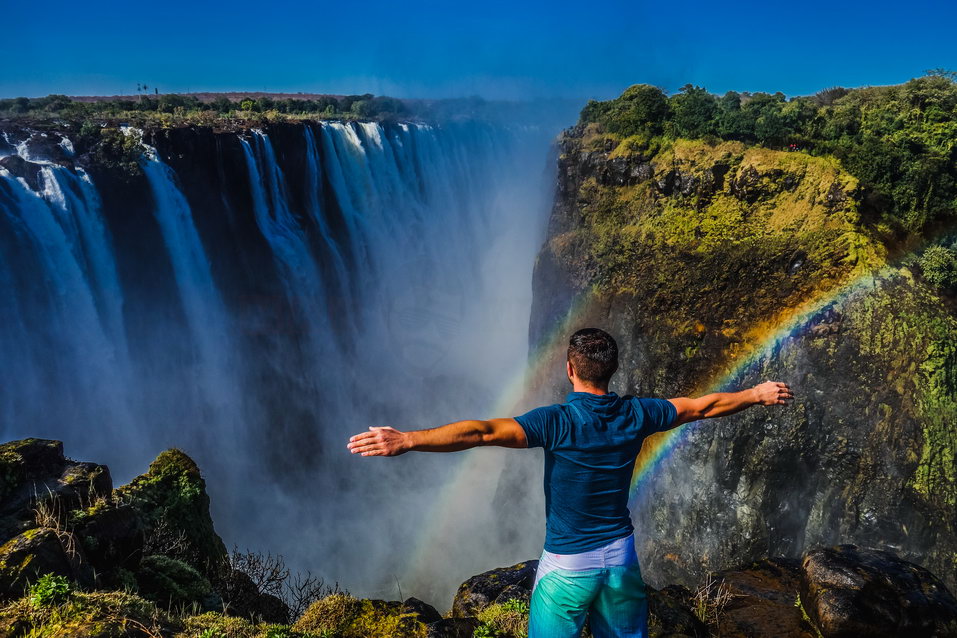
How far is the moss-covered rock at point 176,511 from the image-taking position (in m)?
7.55

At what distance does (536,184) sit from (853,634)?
41.2 metres

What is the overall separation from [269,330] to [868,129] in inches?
1008

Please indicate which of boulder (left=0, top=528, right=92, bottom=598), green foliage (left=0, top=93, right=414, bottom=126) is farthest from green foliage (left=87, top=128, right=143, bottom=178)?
boulder (left=0, top=528, right=92, bottom=598)

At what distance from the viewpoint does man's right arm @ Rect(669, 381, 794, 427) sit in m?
3.54

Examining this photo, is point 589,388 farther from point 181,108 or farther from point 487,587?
point 181,108

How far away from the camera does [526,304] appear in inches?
1452

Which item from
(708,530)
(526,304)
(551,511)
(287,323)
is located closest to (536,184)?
(526,304)

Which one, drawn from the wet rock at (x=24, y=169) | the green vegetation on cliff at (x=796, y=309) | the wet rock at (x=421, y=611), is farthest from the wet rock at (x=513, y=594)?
the wet rock at (x=24, y=169)

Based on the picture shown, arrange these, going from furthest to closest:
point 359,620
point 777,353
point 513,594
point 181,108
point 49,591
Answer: point 181,108
point 777,353
point 513,594
point 359,620
point 49,591

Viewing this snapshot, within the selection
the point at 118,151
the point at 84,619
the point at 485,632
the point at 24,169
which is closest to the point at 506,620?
the point at 485,632

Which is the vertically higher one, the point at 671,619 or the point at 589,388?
the point at 589,388

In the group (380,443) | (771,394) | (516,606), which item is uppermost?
(380,443)

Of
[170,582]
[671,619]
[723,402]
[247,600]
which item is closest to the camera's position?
[723,402]

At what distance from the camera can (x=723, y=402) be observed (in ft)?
12.3
